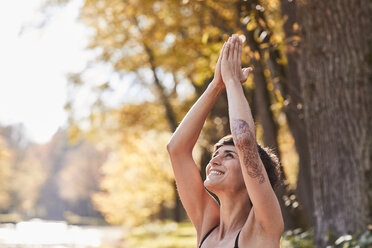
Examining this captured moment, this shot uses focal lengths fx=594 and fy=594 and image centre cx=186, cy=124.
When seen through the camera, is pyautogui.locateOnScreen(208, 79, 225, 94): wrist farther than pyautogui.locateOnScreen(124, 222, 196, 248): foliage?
No

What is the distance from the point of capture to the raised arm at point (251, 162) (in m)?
2.50

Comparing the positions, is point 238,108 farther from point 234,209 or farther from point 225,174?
point 234,209

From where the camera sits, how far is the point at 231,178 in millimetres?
2746

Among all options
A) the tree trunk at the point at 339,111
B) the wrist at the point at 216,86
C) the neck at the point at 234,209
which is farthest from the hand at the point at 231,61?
the tree trunk at the point at 339,111

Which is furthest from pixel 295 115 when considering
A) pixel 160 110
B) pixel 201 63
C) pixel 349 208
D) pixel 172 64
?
pixel 160 110

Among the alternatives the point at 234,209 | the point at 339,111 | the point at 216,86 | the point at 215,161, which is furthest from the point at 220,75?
the point at 339,111

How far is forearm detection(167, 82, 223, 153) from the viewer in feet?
9.62

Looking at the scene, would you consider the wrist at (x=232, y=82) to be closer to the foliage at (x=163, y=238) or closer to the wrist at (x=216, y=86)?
the wrist at (x=216, y=86)

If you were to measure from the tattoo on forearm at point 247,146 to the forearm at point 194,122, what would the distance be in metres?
0.37

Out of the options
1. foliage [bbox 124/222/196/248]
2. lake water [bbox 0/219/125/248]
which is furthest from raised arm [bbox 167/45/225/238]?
lake water [bbox 0/219/125/248]

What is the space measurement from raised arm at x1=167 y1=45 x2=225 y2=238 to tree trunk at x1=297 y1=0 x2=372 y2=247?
127 inches

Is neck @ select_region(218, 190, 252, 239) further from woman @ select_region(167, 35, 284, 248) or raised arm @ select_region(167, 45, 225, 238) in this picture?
raised arm @ select_region(167, 45, 225, 238)

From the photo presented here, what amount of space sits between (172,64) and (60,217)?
255ft

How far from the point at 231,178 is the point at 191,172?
0.33 m
